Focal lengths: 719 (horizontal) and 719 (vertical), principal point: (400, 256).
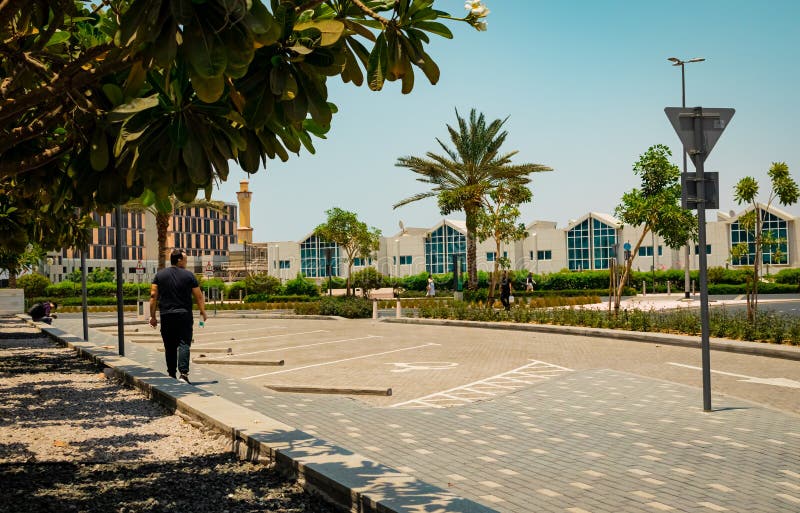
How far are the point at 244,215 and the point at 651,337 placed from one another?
75.0 metres

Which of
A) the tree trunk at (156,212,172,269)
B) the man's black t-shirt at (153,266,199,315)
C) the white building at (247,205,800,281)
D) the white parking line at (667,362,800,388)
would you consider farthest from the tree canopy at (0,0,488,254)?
the white building at (247,205,800,281)

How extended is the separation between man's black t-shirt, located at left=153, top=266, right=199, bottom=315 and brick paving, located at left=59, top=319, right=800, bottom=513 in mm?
1123

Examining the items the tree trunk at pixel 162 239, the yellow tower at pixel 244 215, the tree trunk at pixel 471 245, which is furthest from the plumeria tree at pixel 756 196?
the yellow tower at pixel 244 215

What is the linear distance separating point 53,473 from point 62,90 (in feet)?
9.14

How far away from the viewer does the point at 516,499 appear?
4770mm

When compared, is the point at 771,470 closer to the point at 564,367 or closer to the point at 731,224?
the point at 564,367

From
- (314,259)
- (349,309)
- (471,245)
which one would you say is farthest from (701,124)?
(314,259)

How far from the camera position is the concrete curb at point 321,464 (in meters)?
4.00

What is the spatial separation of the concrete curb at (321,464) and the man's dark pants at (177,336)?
1.52m

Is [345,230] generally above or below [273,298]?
above

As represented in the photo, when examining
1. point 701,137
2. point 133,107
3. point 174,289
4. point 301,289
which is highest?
point 701,137

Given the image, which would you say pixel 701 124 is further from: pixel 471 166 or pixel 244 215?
pixel 244 215

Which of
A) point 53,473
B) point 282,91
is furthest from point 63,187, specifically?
point 53,473

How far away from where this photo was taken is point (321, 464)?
15.8 ft
